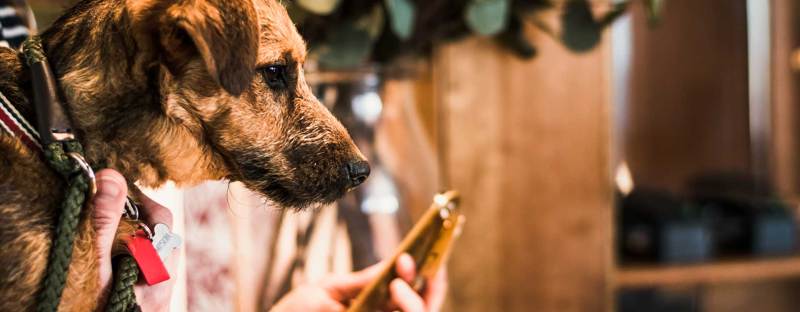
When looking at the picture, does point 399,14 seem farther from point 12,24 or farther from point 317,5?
point 12,24

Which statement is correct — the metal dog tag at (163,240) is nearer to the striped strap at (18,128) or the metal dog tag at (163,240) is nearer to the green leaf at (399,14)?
the striped strap at (18,128)

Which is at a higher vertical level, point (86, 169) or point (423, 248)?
point (86, 169)

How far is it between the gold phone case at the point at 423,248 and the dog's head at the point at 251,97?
5.0 inches

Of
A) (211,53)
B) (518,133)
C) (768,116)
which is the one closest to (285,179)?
(211,53)

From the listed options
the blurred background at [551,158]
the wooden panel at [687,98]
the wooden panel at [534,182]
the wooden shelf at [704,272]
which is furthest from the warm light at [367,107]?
the wooden panel at [687,98]

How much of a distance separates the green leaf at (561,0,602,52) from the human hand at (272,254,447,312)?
524 millimetres

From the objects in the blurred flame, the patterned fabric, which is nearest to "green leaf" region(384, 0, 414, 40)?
the patterned fabric

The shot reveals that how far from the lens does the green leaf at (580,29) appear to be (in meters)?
0.98

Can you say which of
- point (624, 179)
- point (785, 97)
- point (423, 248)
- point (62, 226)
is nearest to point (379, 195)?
point (423, 248)

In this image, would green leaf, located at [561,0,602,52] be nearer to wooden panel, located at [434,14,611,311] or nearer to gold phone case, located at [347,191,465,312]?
wooden panel, located at [434,14,611,311]

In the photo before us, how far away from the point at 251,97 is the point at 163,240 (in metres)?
0.08

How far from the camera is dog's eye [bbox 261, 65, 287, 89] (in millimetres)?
374

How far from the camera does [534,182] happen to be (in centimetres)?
133

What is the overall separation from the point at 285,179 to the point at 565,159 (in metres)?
1.01
